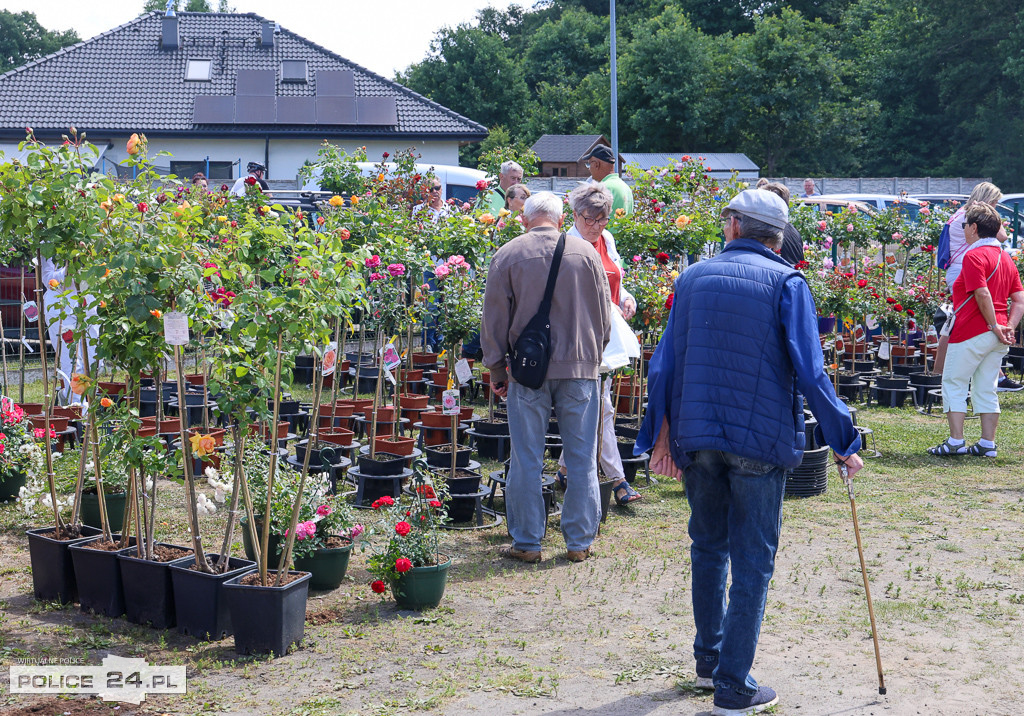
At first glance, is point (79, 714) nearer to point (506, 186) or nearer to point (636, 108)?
point (506, 186)

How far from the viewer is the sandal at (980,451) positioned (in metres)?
7.64

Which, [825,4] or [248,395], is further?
[825,4]

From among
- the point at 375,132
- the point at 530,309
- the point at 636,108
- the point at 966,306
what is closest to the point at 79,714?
the point at 530,309

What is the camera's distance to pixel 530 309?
4992 mm

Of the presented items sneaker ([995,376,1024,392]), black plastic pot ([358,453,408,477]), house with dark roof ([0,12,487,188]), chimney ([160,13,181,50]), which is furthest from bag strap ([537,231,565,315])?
chimney ([160,13,181,50])

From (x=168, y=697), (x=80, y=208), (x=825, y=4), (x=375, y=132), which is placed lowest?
(x=168, y=697)

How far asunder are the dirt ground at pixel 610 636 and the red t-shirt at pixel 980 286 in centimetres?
198

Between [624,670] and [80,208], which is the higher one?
[80,208]

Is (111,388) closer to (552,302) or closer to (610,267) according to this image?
(552,302)

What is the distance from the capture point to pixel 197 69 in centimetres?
2812

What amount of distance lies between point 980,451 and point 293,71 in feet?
79.5

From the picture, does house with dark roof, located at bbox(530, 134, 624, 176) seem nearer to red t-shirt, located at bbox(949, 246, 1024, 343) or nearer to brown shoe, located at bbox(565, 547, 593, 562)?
red t-shirt, located at bbox(949, 246, 1024, 343)

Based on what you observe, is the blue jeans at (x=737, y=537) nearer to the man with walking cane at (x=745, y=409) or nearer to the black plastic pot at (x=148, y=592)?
the man with walking cane at (x=745, y=409)

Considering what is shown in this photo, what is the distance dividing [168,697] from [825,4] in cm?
5061
